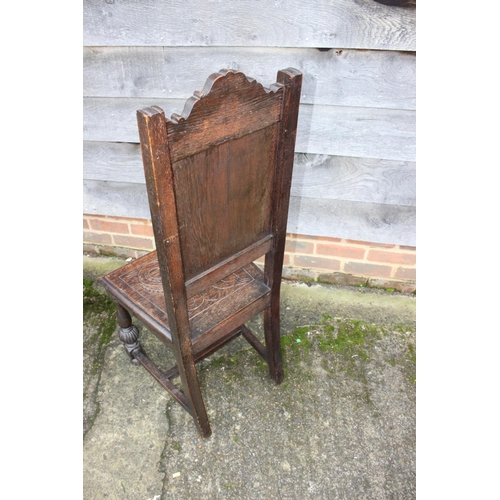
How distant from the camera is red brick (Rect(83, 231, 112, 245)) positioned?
8.48 ft

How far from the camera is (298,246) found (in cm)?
239

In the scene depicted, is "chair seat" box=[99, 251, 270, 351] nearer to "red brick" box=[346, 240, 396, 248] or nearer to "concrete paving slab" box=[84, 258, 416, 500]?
"concrete paving slab" box=[84, 258, 416, 500]

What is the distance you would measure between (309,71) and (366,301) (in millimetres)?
1241

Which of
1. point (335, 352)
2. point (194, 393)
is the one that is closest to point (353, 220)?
point (335, 352)

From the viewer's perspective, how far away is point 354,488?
66.0 inches

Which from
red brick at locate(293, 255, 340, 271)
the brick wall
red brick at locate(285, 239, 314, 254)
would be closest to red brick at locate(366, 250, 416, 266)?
the brick wall

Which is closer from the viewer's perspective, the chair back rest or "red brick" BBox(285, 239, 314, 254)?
the chair back rest

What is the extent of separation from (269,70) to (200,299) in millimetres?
941

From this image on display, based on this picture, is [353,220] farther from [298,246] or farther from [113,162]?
[113,162]

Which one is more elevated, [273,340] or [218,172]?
[218,172]

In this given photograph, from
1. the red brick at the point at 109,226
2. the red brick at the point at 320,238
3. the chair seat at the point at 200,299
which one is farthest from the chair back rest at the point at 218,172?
the red brick at the point at 109,226

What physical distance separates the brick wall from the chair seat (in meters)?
0.69

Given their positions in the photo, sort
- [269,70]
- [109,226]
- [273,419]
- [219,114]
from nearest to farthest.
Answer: [219,114]
[269,70]
[273,419]
[109,226]

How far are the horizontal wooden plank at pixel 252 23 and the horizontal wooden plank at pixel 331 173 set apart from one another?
0.50 meters
